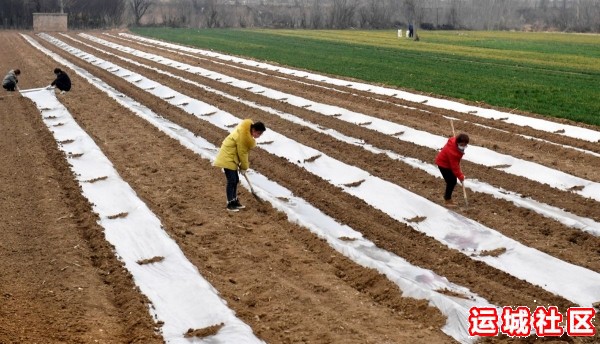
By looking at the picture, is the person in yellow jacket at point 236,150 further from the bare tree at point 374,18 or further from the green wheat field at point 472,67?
the bare tree at point 374,18

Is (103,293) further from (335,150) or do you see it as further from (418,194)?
(335,150)

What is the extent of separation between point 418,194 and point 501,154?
3.20 meters

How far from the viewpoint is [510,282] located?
876 cm

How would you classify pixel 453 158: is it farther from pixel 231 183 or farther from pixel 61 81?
pixel 61 81

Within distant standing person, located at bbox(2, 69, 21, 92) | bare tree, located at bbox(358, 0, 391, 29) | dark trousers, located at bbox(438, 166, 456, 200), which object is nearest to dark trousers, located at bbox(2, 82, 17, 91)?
distant standing person, located at bbox(2, 69, 21, 92)

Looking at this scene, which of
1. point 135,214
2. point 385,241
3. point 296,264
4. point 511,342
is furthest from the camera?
point 135,214

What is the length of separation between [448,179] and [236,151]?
327 cm

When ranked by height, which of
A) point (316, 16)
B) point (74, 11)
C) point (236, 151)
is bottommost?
point (236, 151)

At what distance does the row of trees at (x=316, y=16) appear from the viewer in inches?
3098

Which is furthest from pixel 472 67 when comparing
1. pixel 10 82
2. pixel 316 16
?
pixel 316 16

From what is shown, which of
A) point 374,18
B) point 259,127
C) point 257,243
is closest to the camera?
point 257,243

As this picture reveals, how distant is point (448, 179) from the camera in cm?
1151

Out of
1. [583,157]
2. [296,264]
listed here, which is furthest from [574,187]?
[296,264]

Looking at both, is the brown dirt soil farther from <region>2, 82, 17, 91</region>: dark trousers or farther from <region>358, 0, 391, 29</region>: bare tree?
<region>358, 0, 391, 29</region>: bare tree
